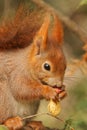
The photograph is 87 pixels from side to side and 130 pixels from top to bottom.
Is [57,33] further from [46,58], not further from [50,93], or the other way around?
[50,93]

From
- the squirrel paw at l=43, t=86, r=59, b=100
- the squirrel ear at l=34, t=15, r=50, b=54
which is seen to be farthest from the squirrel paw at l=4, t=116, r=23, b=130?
the squirrel ear at l=34, t=15, r=50, b=54

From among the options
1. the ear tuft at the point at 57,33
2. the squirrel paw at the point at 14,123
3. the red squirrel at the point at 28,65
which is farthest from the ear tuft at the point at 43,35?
the squirrel paw at the point at 14,123

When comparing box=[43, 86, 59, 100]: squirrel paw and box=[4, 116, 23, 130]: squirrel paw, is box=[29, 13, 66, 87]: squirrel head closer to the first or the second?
box=[43, 86, 59, 100]: squirrel paw

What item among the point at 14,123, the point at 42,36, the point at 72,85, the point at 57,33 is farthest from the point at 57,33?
the point at 72,85

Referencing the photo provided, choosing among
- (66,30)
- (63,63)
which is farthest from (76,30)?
(66,30)

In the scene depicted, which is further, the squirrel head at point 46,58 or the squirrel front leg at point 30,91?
the squirrel front leg at point 30,91

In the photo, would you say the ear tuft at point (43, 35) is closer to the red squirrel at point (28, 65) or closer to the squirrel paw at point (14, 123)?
the red squirrel at point (28, 65)
